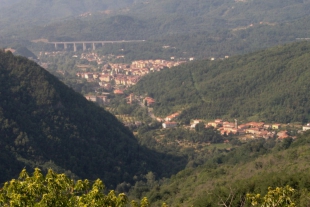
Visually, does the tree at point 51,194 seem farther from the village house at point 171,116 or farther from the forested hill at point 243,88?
the village house at point 171,116

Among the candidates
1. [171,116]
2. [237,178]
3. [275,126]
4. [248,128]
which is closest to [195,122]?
[171,116]

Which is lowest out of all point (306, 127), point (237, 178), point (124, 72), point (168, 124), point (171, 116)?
point (168, 124)

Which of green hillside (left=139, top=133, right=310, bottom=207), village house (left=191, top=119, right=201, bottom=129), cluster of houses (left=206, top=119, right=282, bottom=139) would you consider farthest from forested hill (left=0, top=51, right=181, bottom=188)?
village house (left=191, top=119, right=201, bottom=129)

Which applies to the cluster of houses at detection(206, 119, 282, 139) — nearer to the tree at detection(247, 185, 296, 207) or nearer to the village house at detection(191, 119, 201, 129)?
the village house at detection(191, 119, 201, 129)

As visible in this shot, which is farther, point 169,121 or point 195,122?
point 169,121

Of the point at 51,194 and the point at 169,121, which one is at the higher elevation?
the point at 51,194

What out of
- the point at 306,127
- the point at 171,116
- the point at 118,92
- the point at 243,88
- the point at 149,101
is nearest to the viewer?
the point at 306,127

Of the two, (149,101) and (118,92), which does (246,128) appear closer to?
(149,101)

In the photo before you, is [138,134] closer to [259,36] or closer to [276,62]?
[276,62]
